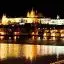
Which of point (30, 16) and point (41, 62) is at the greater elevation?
point (30, 16)

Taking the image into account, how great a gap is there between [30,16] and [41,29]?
2066 cm

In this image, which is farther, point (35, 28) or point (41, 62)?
point (35, 28)

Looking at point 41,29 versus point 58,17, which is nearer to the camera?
point 41,29

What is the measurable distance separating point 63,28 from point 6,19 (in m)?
17.4

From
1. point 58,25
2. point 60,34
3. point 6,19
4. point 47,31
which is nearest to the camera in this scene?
point 60,34

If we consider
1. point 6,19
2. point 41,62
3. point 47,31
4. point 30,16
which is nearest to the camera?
point 41,62

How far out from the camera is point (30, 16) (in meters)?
91.1

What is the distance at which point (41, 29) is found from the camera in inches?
2790

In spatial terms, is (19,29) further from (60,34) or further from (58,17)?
(58,17)

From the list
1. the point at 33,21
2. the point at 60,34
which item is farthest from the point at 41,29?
the point at 33,21

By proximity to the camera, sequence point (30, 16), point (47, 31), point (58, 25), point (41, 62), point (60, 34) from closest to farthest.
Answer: point (41, 62) < point (60, 34) < point (47, 31) < point (58, 25) < point (30, 16)

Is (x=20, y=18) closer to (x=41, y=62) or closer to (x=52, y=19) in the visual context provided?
(x=52, y=19)

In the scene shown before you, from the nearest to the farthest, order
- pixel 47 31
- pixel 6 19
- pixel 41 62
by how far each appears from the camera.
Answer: pixel 41 62 < pixel 47 31 < pixel 6 19

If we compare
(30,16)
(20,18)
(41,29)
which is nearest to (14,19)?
(20,18)
